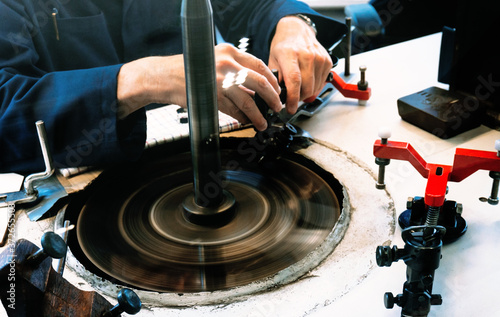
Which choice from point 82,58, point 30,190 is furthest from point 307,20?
point 30,190

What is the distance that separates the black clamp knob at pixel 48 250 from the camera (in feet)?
1.59

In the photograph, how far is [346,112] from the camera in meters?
1.21

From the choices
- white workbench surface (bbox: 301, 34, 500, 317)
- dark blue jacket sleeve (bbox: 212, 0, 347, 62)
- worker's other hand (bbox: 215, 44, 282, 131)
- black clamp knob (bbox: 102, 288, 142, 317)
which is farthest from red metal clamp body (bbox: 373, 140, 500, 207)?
dark blue jacket sleeve (bbox: 212, 0, 347, 62)

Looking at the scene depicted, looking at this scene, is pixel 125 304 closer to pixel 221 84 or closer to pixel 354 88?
pixel 221 84

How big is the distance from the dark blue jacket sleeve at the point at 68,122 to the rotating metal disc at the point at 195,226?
6 centimetres

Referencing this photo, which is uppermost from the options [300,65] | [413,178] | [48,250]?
[48,250]

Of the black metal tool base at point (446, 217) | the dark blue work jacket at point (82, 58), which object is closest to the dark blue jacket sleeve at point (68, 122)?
the dark blue work jacket at point (82, 58)

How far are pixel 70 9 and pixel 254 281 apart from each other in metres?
1.06

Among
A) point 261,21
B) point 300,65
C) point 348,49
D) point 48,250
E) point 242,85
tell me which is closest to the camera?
point 48,250

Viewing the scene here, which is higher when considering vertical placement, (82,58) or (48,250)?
(48,250)

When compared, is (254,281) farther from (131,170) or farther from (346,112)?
(346,112)

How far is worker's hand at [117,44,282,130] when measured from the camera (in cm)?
94

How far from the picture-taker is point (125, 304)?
55cm

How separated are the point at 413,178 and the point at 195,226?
43 cm
